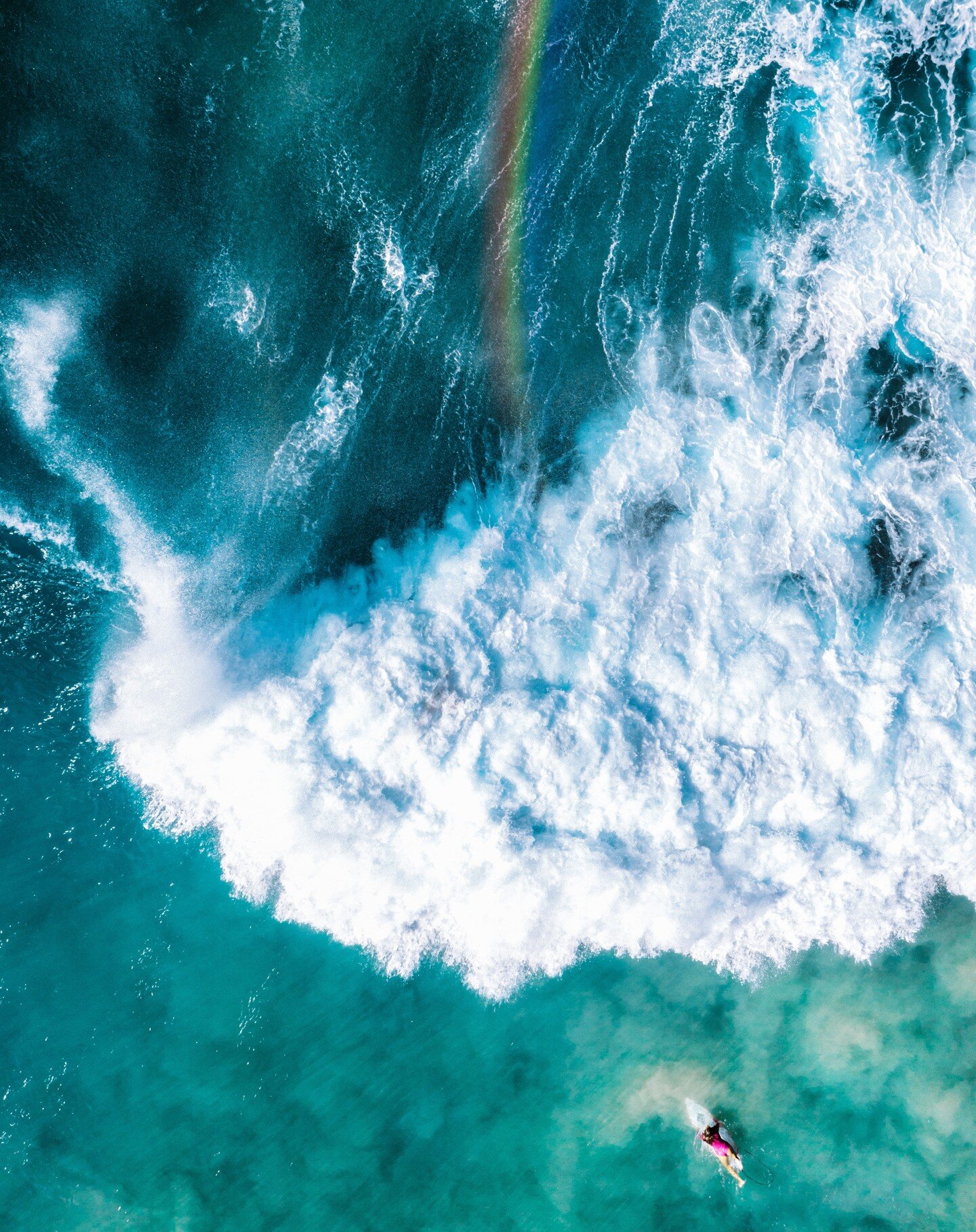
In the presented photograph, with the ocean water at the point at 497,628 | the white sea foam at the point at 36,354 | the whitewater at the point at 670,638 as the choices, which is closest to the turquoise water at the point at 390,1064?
the ocean water at the point at 497,628

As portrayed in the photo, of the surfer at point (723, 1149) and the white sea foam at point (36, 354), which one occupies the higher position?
the white sea foam at point (36, 354)

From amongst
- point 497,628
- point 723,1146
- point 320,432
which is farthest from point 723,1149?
point 320,432

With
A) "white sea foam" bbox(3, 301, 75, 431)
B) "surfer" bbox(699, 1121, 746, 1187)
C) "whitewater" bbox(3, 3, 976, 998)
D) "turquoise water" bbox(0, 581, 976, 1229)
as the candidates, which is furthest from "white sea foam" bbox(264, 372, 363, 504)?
"surfer" bbox(699, 1121, 746, 1187)

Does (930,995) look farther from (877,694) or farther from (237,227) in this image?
(237,227)

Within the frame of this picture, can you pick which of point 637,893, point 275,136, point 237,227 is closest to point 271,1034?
point 637,893

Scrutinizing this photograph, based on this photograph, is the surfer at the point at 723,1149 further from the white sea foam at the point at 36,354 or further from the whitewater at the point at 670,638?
the white sea foam at the point at 36,354

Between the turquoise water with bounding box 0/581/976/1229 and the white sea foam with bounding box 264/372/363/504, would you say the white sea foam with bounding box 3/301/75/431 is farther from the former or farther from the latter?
the white sea foam with bounding box 264/372/363/504
